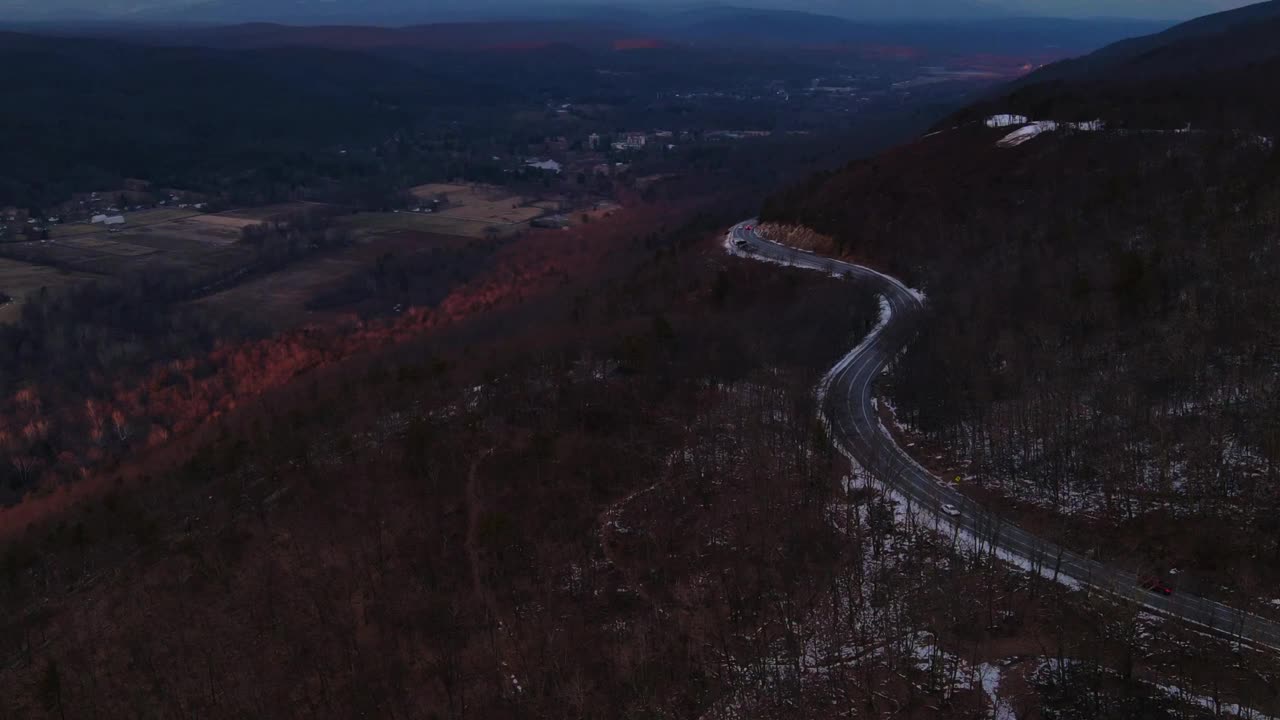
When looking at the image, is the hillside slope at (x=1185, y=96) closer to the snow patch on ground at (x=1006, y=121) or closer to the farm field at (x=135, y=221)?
the snow patch on ground at (x=1006, y=121)

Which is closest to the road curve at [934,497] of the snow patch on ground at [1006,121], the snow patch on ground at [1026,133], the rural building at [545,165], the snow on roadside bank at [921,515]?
the snow on roadside bank at [921,515]

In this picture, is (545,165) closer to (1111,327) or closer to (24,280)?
(24,280)

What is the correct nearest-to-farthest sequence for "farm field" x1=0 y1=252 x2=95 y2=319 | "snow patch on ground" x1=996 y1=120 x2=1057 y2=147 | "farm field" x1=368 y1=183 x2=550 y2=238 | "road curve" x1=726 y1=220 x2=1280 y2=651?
"road curve" x1=726 y1=220 x2=1280 y2=651 → "snow patch on ground" x1=996 y1=120 x2=1057 y2=147 → "farm field" x1=0 y1=252 x2=95 y2=319 → "farm field" x1=368 y1=183 x2=550 y2=238

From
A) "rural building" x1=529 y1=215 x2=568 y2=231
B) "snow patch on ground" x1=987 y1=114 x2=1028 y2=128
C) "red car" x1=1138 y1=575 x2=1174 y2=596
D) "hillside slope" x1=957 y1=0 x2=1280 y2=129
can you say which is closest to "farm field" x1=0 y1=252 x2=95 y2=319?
"rural building" x1=529 y1=215 x2=568 y2=231

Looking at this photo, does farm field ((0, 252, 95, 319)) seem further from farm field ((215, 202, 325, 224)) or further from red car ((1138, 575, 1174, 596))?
red car ((1138, 575, 1174, 596))

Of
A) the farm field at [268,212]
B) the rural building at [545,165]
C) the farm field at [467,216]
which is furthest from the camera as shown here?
the rural building at [545,165]

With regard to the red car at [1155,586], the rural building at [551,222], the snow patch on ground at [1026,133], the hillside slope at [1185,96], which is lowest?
the rural building at [551,222]

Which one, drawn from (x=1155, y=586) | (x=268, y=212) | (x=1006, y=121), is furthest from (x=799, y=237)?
(x=268, y=212)
